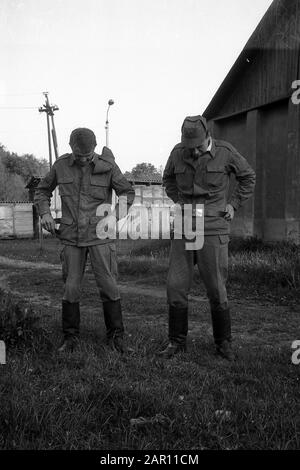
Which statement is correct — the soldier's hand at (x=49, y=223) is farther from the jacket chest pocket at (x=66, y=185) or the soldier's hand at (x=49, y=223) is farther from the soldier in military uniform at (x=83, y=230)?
the jacket chest pocket at (x=66, y=185)

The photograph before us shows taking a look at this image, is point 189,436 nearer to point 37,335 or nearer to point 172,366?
point 172,366

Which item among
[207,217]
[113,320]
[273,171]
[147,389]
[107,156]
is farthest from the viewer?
[273,171]

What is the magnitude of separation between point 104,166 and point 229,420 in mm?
2547

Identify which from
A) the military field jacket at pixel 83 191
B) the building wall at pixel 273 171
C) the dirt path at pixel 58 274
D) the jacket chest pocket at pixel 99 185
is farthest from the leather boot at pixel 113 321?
the building wall at pixel 273 171

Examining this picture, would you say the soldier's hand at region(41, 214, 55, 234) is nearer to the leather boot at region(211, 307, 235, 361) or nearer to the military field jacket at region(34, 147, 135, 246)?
the military field jacket at region(34, 147, 135, 246)

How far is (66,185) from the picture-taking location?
4.50 m

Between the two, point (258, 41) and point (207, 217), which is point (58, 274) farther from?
point (258, 41)

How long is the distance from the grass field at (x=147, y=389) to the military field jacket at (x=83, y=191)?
86 centimetres

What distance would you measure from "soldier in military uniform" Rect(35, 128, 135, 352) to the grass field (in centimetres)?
27

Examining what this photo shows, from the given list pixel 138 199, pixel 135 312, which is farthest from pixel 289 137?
pixel 138 199

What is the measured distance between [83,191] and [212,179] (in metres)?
1.17

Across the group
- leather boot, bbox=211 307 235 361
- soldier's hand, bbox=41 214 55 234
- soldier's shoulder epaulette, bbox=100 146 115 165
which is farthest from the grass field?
soldier's shoulder epaulette, bbox=100 146 115 165

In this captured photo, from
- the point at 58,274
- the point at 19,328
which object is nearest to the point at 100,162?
the point at 19,328

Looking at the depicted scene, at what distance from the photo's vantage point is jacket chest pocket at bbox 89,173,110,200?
447cm
